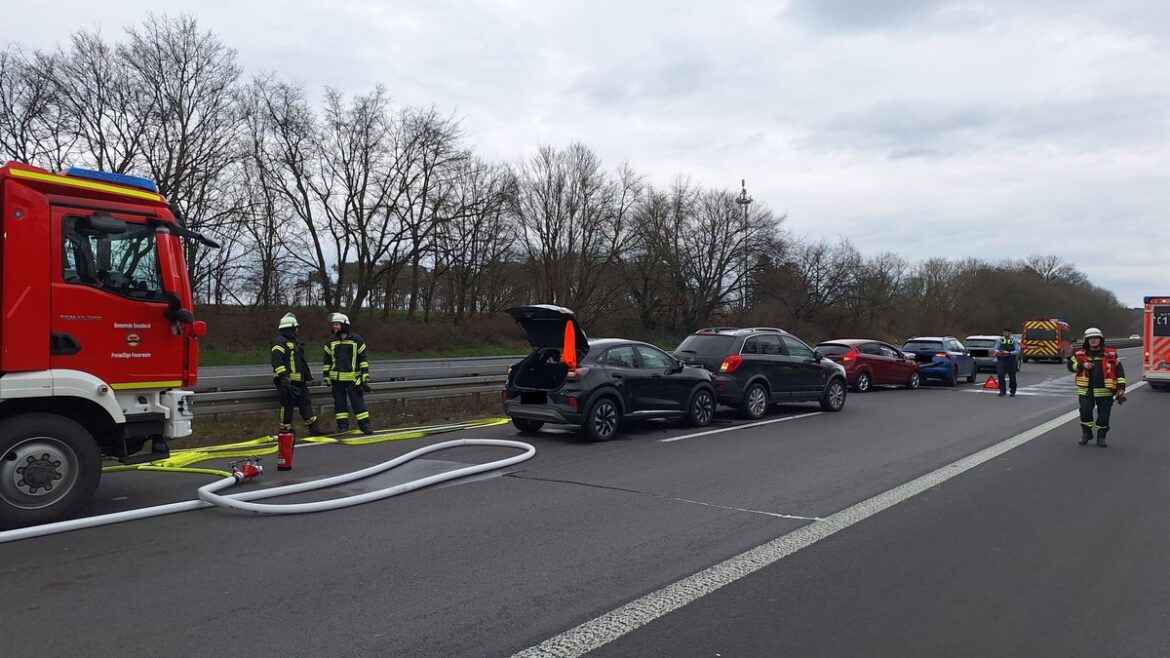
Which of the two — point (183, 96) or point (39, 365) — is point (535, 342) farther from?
point (183, 96)

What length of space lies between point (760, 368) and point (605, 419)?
4027 mm

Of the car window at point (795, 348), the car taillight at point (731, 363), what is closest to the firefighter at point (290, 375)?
the car taillight at point (731, 363)

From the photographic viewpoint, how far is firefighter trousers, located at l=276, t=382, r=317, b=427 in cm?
1106

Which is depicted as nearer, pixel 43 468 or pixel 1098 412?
pixel 43 468

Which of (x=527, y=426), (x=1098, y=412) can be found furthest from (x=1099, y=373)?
(x=527, y=426)

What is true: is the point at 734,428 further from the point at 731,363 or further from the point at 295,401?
the point at 295,401

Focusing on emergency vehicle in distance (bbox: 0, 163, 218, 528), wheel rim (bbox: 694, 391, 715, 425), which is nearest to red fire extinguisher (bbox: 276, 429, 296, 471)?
emergency vehicle in distance (bbox: 0, 163, 218, 528)

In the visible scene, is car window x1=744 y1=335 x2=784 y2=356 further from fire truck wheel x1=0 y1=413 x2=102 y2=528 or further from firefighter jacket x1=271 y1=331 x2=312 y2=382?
fire truck wheel x1=0 y1=413 x2=102 y2=528

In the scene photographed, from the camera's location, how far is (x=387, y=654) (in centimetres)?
372

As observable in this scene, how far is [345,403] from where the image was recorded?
1160cm

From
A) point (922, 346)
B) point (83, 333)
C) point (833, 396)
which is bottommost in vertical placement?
point (833, 396)

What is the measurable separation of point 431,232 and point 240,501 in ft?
118

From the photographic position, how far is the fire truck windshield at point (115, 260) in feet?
20.8

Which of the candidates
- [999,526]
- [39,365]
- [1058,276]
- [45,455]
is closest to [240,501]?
[45,455]
